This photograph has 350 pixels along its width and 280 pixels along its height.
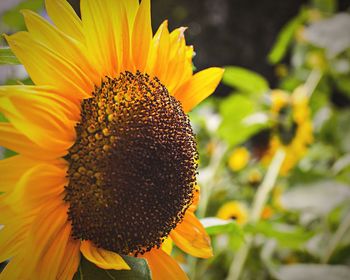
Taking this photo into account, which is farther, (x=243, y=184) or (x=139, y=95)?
(x=243, y=184)

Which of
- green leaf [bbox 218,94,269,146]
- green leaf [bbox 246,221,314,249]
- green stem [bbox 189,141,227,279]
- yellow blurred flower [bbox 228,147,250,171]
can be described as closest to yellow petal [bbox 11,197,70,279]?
green leaf [bbox 246,221,314,249]

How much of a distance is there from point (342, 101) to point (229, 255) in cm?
122

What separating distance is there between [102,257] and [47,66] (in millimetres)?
121

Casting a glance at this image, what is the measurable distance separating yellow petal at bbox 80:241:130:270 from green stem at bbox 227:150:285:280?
43 cm

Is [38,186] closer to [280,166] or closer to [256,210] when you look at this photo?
[256,210]

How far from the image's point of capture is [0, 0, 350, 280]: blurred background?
73cm

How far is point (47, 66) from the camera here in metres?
0.29

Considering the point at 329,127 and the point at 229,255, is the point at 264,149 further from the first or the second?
the point at 229,255

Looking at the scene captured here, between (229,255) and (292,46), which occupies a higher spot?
(292,46)

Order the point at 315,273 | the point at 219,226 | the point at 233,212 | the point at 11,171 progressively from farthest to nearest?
the point at 233,212 < the point at 315,273 < the point at 219,226 < the point at 11,171

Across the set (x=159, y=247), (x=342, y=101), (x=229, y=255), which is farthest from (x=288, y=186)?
(x=342, y=101)

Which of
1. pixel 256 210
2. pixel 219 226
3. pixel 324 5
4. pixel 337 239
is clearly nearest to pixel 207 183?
pixel 256 210

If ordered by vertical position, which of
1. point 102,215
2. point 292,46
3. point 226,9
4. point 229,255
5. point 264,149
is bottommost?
point 229,255

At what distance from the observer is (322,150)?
1183 millimetres
